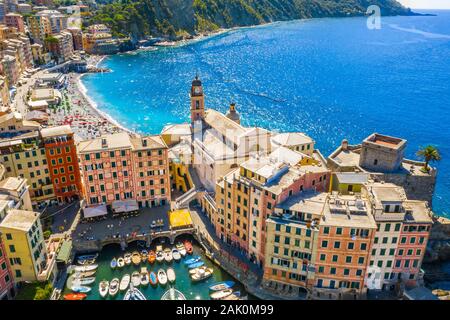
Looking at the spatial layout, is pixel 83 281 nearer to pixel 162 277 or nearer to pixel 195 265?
pixel 162 277

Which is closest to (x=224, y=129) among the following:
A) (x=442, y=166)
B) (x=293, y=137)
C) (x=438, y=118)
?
(x=293, y=137)

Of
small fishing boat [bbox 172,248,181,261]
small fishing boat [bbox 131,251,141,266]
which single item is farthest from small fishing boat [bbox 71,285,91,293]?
small fishing boat [bbox 172,248,181,261]

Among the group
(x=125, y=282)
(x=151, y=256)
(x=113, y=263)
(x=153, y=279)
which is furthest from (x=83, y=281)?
(x=151, y=256)

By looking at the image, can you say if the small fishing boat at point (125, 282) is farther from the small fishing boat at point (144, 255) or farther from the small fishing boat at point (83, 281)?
the small fishing boat at point (83, 281)

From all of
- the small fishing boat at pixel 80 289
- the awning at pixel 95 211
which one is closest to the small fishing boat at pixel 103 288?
the small fishing boat at pixel 80 289
